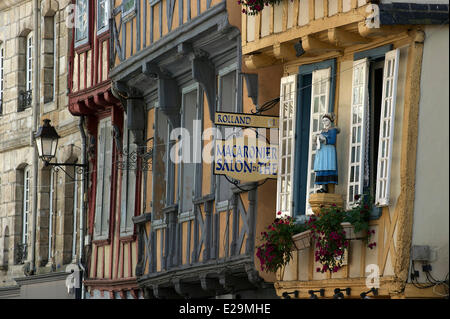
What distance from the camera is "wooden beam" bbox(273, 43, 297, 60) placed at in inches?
707

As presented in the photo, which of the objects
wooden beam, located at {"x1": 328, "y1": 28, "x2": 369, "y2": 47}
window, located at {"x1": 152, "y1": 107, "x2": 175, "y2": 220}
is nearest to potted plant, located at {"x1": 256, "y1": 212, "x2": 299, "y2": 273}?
wooden beam, located at {"x1": 328, "y1": 28, "x2": 369, "y2": 47}

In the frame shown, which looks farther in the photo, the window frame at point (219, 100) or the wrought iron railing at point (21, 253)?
the wrought iron railing at point (21, 253)

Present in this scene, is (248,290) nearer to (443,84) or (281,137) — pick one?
(281,137)

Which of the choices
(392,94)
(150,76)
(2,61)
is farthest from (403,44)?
(2,61)

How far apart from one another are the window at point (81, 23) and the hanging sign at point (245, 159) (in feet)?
28.7

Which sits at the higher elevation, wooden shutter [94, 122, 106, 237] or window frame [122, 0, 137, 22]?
window frame [122, 0, 137, 22]

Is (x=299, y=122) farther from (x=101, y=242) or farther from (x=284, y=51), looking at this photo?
(x=101, y=242)

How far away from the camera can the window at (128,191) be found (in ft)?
82.8

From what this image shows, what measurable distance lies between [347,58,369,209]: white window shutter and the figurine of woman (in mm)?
180

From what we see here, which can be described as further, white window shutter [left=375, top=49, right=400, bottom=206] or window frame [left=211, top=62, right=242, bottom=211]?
window frame [left=211, top=62, right=242, bottom=211]

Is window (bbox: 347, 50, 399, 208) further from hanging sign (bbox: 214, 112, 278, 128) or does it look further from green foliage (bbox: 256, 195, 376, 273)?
hanging sign (bbox: 214, 112, 278, 128)

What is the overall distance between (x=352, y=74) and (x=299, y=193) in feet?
5.44

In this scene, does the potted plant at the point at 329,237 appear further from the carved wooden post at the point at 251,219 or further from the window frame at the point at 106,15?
the window frame at the point at 106,15

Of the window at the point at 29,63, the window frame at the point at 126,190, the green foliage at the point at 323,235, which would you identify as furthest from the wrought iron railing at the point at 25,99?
the green foliage at the point at 323,235
